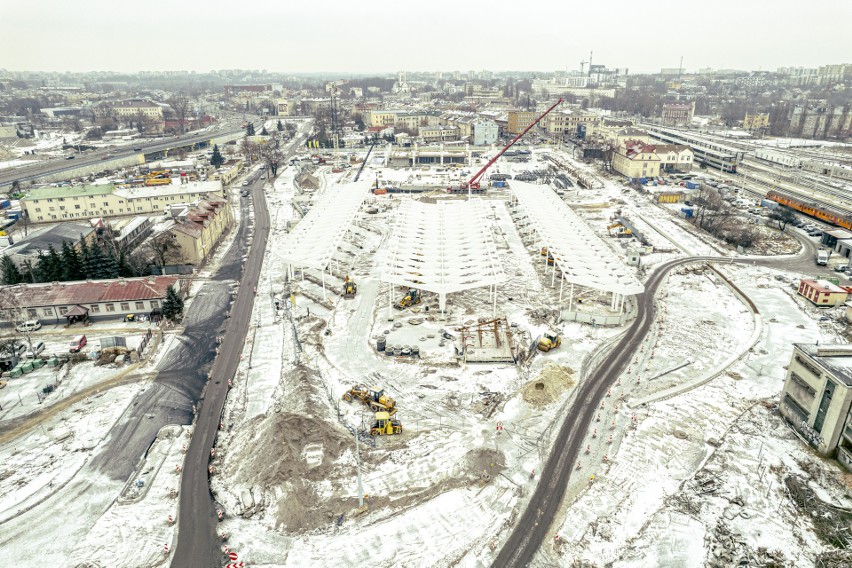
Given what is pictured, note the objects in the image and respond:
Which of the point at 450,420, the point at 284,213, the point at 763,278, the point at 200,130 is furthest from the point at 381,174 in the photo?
the point at 200,130

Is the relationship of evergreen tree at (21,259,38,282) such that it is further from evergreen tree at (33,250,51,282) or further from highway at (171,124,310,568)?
highway at (171,124,310,568)

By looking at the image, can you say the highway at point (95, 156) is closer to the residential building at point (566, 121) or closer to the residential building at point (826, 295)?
the residential building at point (566, 121)

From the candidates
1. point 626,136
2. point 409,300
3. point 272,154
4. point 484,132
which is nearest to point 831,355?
point 409,300

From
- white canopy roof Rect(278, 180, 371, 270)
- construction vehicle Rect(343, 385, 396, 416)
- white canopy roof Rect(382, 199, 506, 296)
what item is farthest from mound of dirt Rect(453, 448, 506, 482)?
white canopy roof Rect(278, 180, 371, 270)

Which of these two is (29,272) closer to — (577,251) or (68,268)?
(68,268)

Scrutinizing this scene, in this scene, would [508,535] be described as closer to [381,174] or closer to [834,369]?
[834,369]

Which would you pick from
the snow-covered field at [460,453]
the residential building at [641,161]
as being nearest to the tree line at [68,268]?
the snow-covered field at [460,453]
